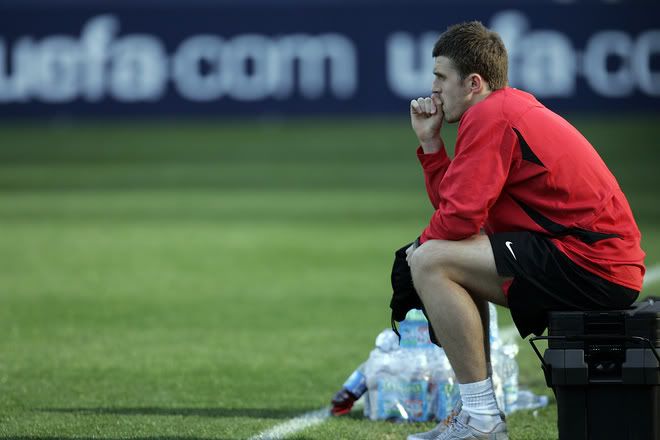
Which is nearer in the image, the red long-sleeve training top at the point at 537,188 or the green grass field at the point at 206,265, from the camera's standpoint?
the red long-sleeve training top at the point at 537,188

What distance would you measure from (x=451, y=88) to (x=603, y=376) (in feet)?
4.30

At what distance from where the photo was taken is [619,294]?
5055mm

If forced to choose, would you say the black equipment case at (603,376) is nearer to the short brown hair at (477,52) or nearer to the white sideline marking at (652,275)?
the short brown hair at (477,52)

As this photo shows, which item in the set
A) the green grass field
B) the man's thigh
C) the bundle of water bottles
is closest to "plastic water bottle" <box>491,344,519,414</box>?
the bundle of water bottles

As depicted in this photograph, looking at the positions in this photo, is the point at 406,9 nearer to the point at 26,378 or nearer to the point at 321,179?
the point at 321,179

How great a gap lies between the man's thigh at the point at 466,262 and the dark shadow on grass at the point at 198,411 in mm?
1443

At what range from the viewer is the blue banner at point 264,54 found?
22625mm

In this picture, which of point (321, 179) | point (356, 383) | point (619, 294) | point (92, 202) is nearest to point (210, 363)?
point (356, 383)

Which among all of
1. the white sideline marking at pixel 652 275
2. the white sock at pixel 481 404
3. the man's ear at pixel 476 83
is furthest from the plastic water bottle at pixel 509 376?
the white sideline marking at pixel 652 275

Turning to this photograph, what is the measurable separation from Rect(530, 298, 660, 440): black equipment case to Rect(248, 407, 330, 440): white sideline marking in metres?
1.38

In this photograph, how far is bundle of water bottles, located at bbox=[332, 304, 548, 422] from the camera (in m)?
6.04

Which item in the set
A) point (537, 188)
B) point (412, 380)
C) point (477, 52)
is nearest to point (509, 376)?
point (412, 380)

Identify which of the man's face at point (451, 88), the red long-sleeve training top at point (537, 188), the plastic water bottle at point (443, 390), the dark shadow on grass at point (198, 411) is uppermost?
the man's face at point (451, 88)

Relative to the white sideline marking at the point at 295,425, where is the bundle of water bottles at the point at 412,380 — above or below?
above
